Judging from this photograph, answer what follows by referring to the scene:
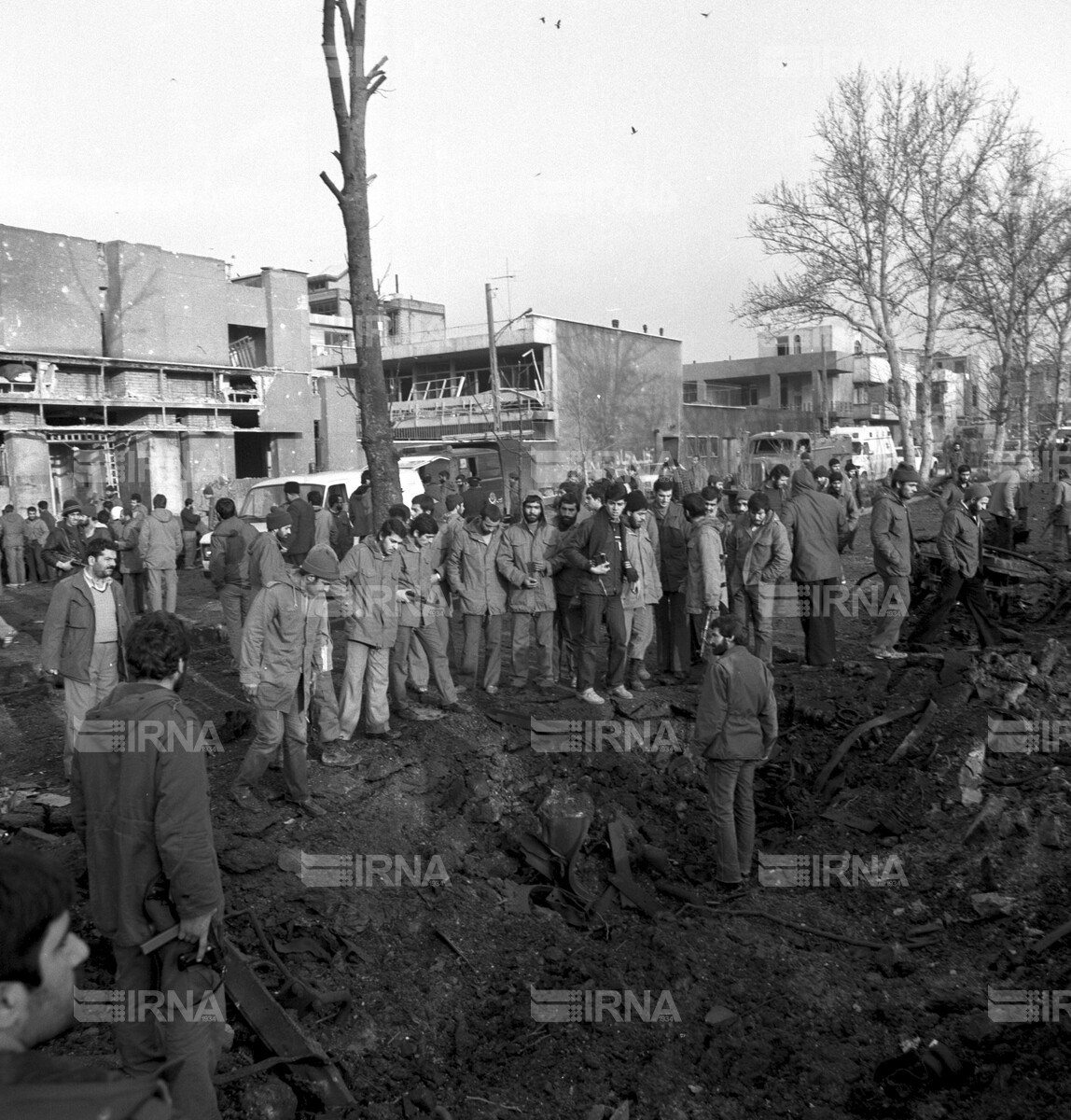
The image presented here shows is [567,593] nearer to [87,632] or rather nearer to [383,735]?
[383,735]

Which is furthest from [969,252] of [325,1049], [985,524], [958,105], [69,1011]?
[69,1011]

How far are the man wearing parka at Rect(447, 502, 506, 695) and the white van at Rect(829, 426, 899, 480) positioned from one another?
27.6m

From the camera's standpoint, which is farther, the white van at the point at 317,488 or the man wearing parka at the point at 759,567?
the white van at the point at 317,488

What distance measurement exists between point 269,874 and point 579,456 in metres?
38.2

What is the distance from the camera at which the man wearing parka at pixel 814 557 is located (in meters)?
10.2

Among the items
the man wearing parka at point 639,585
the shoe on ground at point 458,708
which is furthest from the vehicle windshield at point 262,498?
the shoe on ground at point 458,708

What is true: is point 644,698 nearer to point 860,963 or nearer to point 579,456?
point 860,963

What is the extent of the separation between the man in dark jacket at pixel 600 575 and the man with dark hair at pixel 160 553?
712 cm

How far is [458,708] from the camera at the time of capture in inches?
353

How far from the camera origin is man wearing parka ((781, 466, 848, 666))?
1016cm

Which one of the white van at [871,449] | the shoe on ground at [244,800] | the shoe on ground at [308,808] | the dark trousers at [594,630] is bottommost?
the shoe on ground at [308,808]

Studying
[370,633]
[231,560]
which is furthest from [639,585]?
[231,560]

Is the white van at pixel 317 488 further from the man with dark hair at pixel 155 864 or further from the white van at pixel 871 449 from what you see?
the white van at pixel 871 449

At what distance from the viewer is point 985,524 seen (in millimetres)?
14477
